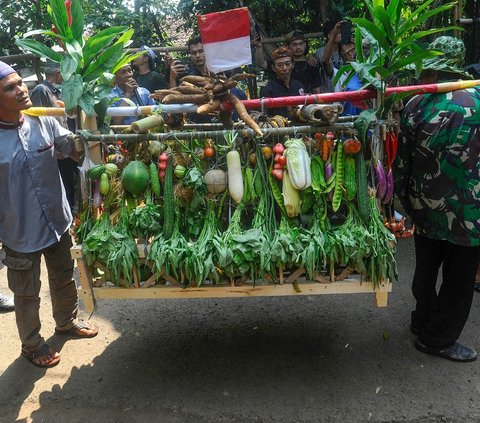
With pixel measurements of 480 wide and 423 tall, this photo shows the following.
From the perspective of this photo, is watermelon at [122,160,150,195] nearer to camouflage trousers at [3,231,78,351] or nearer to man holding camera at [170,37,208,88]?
camouflage trousers at [3,231,78,351]

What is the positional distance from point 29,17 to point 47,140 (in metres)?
6.30

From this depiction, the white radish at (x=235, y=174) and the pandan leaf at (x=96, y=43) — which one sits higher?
the pandan leaf at (x=96, y=43)

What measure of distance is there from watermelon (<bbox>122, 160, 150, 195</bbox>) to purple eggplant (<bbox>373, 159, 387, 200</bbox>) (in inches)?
49.3

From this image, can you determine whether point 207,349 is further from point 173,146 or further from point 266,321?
point 173,146

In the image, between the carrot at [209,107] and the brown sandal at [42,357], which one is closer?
the carrot at [209,107]

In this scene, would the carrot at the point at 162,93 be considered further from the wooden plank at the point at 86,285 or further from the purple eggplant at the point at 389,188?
the purple eggplant at the point at 389,188

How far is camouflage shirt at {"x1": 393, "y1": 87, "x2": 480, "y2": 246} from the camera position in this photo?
8.82 feet

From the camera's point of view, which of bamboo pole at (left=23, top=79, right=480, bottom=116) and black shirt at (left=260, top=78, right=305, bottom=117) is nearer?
bamboo pole at (left=23, top=79, right=480, bottom=116)

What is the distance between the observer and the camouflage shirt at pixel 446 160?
106 inches

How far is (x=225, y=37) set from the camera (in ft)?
11.1

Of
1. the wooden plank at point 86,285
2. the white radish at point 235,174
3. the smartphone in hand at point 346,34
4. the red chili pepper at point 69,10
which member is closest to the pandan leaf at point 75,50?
the red chili pepper at point 69,10

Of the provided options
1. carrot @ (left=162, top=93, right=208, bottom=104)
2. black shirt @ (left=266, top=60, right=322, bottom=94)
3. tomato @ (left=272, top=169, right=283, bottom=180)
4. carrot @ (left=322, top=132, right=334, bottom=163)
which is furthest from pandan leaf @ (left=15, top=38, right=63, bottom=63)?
black shirt @ (left=266, top=60, right=322, bottom=94)

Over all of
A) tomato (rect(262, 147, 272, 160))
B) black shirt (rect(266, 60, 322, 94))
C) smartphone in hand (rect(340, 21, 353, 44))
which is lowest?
tomato (rect(262, 147, 272, 160))

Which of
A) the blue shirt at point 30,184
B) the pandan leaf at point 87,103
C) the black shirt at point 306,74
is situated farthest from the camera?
the black shirt at point 306,74
